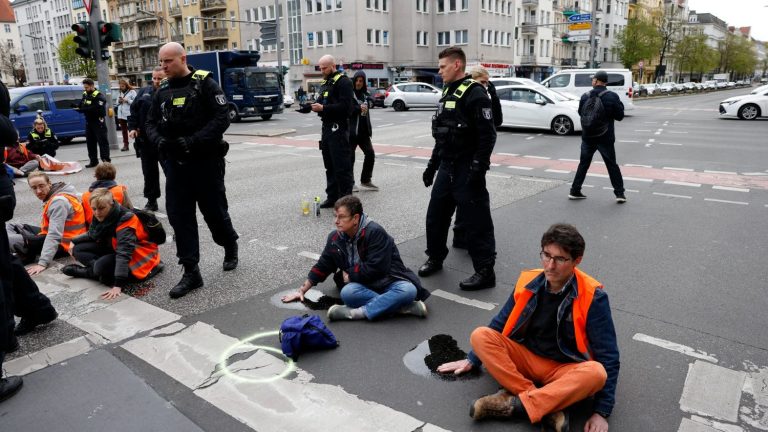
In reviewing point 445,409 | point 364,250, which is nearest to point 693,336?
point 445,409

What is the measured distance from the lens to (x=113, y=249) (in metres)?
5.36

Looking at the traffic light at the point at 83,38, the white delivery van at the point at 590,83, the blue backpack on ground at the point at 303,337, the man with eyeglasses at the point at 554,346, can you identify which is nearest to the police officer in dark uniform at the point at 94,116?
the traffic light at the point at 83,38

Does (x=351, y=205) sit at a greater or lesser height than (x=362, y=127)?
lesser

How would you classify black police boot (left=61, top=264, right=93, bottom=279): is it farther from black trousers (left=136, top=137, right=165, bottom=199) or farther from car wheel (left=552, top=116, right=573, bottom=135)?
car wheel (left=552, top=116, right=573, bottom=135)

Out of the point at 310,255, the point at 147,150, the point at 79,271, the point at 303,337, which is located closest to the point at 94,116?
the point at 147,150

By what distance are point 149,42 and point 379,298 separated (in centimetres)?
8269

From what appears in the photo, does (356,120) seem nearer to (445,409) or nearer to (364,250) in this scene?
(364,250)

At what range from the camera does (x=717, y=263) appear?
227 inches

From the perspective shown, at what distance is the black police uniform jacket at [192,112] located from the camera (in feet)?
15.9

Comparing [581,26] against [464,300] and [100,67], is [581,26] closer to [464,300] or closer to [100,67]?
[100,67]

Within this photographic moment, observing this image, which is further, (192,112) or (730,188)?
(730,188)

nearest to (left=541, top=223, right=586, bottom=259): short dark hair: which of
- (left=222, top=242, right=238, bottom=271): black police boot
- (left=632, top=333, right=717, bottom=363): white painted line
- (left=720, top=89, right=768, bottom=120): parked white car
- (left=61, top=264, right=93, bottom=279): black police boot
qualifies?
(left=632, top=333, right=717, bottom=363): white painted line

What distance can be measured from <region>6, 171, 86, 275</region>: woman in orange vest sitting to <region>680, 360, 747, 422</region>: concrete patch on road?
5644 mm

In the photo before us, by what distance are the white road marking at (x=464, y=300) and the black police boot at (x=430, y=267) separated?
382 millimetres
